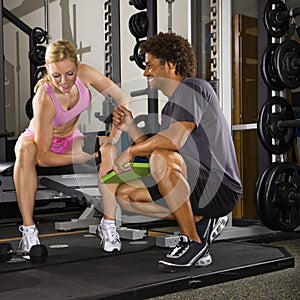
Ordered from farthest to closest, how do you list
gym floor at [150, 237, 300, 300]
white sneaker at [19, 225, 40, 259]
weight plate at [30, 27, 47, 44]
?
1. weight plate at [30, 27, 47, 44]
2. white sneaker at [19, 225, 40, 259]
3. gym floor at [150, 237, 300, 300]

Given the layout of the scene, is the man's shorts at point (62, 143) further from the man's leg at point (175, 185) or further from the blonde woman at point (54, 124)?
the man's leg at point (175, 185)

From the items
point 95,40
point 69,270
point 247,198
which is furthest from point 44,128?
point 95,40

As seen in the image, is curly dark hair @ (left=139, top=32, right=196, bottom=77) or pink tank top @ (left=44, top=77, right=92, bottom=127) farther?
pink tank top @ (left=44, top=77, right=92, bottom=127)

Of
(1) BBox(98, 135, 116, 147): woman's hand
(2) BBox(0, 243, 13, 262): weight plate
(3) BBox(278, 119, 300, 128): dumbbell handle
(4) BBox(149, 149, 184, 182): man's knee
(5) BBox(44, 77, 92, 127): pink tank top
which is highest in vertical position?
(5) BBox(44, 77, 92, 127): pink tank top

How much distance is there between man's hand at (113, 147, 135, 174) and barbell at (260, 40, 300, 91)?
3.58 feet

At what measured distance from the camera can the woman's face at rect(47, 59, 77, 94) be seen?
2270 mm

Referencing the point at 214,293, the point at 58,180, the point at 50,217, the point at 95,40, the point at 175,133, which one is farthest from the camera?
the point at 95,40

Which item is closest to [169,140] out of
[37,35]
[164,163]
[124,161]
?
[164,163]

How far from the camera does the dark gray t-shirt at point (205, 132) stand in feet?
6.38

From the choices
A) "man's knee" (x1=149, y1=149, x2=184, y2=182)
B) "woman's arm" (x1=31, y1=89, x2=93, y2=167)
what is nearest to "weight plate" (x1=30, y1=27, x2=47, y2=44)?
"woman's arm" (x1=31, y1=89, x2=93, y2=167)

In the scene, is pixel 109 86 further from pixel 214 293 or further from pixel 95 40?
pixel 95 40

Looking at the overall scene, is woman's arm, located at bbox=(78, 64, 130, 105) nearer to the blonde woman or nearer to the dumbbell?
the blonde woman

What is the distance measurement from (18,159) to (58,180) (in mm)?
1210

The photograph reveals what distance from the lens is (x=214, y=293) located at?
1.79 metres
